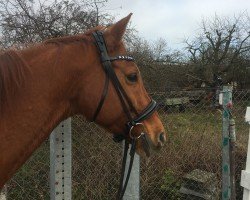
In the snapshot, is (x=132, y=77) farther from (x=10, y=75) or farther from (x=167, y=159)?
(x=167, y=159)

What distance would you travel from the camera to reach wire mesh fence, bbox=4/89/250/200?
4.29 metres

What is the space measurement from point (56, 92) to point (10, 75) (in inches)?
12.1

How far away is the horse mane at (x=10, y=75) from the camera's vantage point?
2064mm

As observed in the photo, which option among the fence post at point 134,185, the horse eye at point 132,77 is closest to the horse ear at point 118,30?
the horse eye at point 132,77

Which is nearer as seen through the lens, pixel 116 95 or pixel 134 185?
pixel 116 95

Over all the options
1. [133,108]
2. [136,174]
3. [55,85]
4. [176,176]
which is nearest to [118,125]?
[133,108]

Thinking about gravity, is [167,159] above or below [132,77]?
below

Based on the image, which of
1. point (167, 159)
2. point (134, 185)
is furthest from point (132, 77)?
point (167, 159)

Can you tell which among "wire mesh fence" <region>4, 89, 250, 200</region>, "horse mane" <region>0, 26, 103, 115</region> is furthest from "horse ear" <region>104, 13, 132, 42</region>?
"wire mesh fence" <region>4, 89, 250, 200</region>

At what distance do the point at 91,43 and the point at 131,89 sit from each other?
0.41 m

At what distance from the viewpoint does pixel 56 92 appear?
2250 mm

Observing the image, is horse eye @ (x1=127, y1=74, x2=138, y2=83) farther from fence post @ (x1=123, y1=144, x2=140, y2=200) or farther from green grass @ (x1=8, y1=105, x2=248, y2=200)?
green grass @ (x1=8, y1=105, x2=248, y2=200)

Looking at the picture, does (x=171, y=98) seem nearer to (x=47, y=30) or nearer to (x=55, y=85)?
(x=55, y=85)

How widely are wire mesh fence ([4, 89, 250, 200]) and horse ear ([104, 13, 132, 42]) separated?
1.77 m
